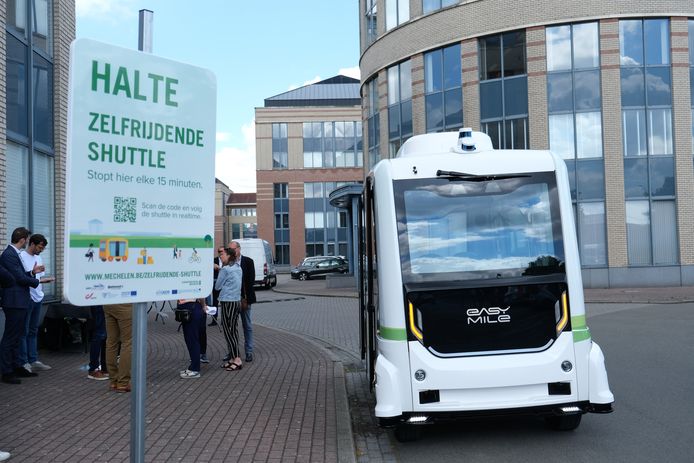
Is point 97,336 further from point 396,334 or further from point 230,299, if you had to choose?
point 396,334

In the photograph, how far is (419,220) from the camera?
583 centimetres

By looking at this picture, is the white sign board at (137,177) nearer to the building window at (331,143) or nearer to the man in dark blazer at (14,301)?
the man in dark blazer at (14,301)

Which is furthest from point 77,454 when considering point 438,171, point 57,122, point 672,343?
point 672,343

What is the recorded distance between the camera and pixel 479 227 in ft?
19.2

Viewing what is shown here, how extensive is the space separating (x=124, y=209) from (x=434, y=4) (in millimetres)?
27222

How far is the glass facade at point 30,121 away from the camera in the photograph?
10453mm

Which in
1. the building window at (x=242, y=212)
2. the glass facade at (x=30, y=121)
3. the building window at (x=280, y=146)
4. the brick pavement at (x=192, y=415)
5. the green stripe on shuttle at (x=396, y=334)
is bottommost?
the brick pavement at (x=192, y=415)

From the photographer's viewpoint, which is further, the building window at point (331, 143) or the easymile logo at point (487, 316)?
the building window at point (331, 143)

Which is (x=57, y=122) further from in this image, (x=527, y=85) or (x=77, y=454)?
(x=527, y=85)

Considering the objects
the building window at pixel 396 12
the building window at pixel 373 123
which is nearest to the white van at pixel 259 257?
the building window at pixel 373 123

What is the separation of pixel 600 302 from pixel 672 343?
28.6 ft

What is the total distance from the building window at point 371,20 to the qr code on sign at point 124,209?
3014 centimetres

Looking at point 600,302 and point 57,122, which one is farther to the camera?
point 600,302

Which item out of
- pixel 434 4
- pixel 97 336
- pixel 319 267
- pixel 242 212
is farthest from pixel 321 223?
pixel 97 336
